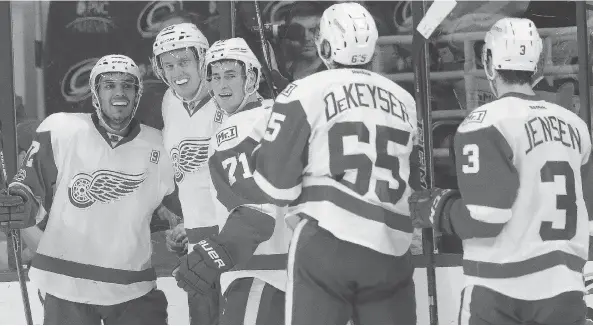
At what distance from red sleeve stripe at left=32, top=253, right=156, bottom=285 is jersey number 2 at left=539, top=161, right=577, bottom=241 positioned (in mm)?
1310

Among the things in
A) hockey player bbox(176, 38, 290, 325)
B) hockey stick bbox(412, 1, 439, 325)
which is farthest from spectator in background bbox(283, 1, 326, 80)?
hockey player bbox(176, 38, 290, 325)

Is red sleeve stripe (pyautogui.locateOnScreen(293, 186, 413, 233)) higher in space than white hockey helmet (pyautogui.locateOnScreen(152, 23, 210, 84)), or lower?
lower

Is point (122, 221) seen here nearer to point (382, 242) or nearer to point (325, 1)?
point (382, 242)

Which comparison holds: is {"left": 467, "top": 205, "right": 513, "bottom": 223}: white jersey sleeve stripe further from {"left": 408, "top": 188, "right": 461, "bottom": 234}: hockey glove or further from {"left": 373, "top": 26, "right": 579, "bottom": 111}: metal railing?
{"left": 373, "top": 26, "right": 579, "bottom": 111}: metal railing

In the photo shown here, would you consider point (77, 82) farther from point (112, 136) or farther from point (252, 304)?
point (252, 304)

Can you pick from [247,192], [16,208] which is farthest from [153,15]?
[247,192]

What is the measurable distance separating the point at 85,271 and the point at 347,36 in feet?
3.88

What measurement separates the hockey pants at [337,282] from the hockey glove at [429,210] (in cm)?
16

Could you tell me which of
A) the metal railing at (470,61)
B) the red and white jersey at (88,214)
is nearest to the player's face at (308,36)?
the metal railing at (470,61)

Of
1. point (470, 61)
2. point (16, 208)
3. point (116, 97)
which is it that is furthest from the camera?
point (470, 61)

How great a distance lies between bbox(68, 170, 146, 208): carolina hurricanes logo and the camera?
3295mm

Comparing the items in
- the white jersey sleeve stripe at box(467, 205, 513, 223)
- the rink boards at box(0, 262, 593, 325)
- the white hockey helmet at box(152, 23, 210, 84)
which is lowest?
the rink boards at box(0, 262, 593, 325)

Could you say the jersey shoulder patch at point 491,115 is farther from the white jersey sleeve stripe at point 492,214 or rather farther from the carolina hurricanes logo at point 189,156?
the carolina hurricanes logo at point 189,156

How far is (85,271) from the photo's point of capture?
3303mm
